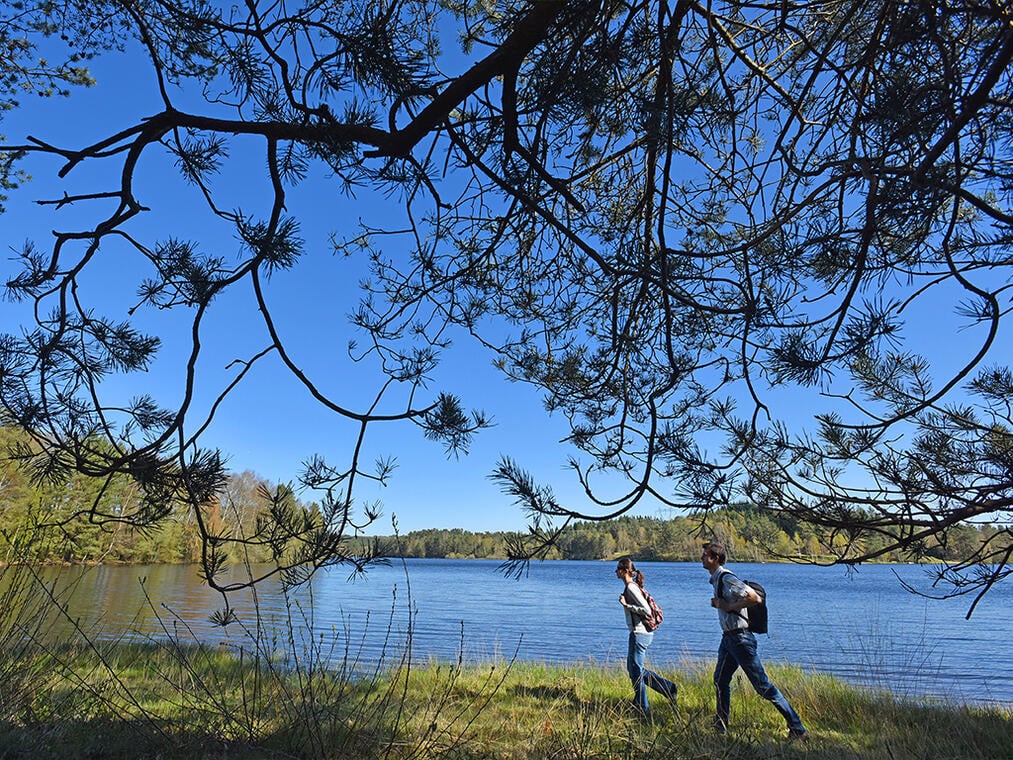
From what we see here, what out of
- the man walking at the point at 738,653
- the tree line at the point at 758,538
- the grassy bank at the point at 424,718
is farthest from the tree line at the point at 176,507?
the man walking at the point at 738,653

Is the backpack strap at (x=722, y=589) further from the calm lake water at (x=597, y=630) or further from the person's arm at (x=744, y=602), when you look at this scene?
the calm lake water at (x=597, y=630)

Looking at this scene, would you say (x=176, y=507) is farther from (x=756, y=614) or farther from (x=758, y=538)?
(x=756, y=614)

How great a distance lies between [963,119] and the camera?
1420mm

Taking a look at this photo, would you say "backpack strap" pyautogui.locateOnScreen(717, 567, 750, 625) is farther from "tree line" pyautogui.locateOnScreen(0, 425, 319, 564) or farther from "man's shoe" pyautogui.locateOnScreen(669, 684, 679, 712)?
"tree line" pyautogui.locateOnScreen(0, 425, 319, 564)

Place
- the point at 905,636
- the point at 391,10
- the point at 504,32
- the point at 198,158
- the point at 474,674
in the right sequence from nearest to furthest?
the point at 391,10 < the point at 504,32 < the point at 198,158 < the point at 474,674 < the point at 905,636

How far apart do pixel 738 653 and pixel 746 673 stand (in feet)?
0.45

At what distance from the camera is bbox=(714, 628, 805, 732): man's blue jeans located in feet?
13.2

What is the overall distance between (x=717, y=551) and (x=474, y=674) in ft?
10.2

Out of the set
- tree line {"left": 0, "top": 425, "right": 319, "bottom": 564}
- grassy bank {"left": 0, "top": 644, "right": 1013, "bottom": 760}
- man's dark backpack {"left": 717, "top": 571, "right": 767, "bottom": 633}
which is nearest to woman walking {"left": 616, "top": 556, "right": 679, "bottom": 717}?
grassy bank {"left": 0, "top": 644, "right": 1013, "bottom": 760}

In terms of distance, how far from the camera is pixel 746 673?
4.04 m

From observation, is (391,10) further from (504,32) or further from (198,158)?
(198,158)

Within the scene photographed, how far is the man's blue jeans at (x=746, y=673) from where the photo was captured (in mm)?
4012

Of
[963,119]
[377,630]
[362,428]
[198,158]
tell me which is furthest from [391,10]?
[377,630]

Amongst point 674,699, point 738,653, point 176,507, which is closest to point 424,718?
point 674,699
